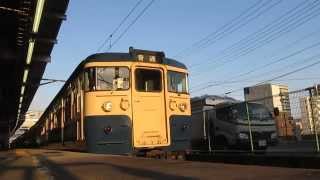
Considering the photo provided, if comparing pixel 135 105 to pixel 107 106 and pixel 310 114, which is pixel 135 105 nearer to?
pixel 107 106

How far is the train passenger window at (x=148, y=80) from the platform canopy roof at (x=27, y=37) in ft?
11.2

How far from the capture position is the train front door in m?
12.7

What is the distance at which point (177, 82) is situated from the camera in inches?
549

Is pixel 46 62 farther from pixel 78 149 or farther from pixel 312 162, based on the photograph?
pixel 312 162

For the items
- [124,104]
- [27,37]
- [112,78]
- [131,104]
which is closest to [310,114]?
[131,104]

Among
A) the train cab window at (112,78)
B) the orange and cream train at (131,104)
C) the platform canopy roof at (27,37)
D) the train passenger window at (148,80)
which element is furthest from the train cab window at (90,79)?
the platform canopy roof at (27,37)

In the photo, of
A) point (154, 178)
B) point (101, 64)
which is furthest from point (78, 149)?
point (154, 178)

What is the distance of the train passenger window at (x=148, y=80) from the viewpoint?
13211mm

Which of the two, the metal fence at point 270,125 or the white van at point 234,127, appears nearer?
the metal fence at point 270,125

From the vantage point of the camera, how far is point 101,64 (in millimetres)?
12812

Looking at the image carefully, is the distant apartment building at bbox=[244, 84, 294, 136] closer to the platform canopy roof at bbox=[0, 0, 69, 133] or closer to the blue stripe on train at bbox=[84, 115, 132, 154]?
the blue stripe on train at bbox=[84, 115, 132, 154]

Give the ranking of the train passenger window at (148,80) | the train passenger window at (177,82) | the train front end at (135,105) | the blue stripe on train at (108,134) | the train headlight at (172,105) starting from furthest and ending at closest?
the train passenger window at (177,82) → the train headlight at (172,105) → the train passenger window at (148,80) → the train front end at (135,105) → the blue stripe on train at (108,134)

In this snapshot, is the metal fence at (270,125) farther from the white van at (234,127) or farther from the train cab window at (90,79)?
the train cab window at (90,79)

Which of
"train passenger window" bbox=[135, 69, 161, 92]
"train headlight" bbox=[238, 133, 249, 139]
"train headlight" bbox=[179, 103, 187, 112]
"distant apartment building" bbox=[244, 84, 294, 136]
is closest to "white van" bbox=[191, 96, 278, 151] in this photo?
"train headlight" bbox=[238, 133, 249, 139]
